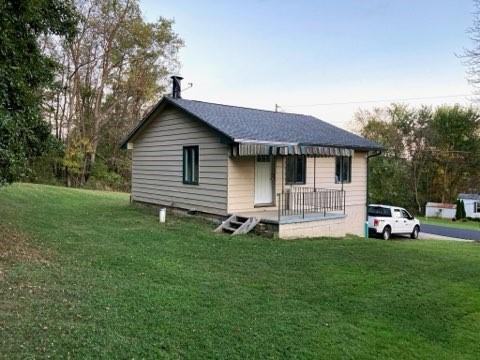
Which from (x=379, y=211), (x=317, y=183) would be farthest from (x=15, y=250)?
(x=379, y=211)

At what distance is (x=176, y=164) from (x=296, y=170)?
4.06 meters

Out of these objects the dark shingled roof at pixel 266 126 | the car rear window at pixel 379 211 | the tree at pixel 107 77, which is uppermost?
the tree at pixel 107 77

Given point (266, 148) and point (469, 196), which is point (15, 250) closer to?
point (266, 148)

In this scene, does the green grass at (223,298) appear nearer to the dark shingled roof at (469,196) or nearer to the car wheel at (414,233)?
the car wheel at (414,233)

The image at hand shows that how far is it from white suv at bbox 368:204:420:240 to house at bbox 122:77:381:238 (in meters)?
1.42

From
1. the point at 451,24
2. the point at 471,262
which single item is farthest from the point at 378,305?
the point at 451,24

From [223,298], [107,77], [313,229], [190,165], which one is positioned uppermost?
[107,77]

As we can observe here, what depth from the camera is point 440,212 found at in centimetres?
3372

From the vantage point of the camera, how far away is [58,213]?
1282 centimetres

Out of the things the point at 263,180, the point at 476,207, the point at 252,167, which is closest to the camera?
the point at 252,167

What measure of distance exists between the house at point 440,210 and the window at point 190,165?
26888 mm

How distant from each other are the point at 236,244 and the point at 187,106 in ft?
18.9

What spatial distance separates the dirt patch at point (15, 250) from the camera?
251 inches

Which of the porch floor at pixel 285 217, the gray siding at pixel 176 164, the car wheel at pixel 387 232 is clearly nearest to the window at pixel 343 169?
the porch floor at pixel 285 217
